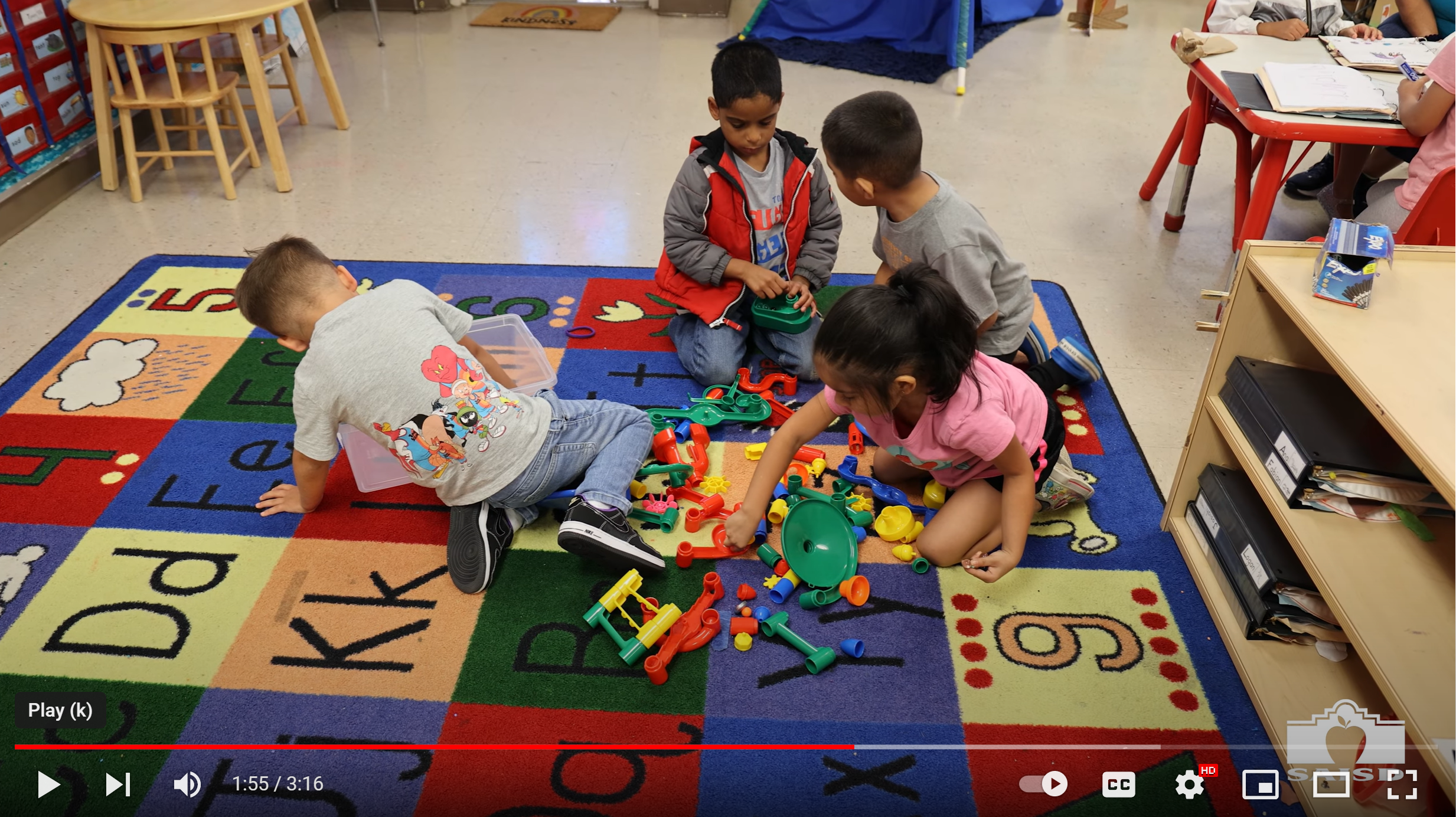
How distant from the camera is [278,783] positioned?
4.78 ft

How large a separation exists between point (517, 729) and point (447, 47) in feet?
14.7

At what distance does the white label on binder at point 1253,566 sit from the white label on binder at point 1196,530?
133mm

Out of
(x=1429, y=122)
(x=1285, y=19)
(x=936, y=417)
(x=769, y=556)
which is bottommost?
(x=769, y=556)

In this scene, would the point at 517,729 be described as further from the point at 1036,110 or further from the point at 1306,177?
the point at 1036,110

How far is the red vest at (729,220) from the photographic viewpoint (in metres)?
2.24

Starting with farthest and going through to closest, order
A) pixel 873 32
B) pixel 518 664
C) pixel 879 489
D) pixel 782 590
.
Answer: pixel 873 32 → pixel 879 489 → pixel 782 590 → pixel 518 664

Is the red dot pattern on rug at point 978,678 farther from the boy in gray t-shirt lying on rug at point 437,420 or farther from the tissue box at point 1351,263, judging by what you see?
the tissue box at point 1351,263

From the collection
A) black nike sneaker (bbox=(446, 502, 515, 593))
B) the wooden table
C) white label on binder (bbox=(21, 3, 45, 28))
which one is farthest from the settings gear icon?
white label on binder (bbox=(21, 3, 45, 28))

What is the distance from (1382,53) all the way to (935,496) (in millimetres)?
2042

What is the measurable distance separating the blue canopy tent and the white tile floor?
18 cm

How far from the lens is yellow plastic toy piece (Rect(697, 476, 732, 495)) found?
2023 mm

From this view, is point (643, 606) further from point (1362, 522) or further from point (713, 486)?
point (1362, 522)

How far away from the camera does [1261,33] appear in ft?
9.66

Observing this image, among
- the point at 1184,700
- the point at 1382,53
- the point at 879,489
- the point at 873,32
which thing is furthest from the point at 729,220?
the point at 873,32
